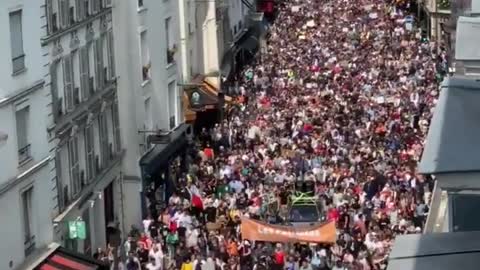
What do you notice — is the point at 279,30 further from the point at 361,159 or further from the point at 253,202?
the point at 253,202

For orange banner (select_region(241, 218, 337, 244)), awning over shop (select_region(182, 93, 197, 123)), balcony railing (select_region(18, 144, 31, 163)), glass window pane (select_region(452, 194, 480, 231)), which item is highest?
glass window pane (select_region(452, 194, 480, 231))

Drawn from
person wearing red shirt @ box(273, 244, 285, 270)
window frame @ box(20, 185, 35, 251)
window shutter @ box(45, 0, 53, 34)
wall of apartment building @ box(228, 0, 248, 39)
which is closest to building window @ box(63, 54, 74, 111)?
window shutter @ box(45, 0, 53, 34)

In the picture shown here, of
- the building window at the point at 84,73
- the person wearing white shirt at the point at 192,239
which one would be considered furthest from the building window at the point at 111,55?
the person wearing white shirt at the point at 192,239

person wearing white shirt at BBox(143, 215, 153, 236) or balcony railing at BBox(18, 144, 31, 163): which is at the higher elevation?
balcony railing at BBox(18, 144, 31, 163)

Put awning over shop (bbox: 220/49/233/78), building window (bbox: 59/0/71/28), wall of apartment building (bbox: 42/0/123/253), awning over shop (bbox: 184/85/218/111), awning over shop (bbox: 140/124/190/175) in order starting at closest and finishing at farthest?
wall of apartment building (bbox: 42/0/123/253)
building window (bbox: 59/0/71/28)
awning over shop (bbox: 140/124/190/175)
awning over shop (bbox: 184/85/218/111)
awning over shop (bbox: 220/49/233/78)

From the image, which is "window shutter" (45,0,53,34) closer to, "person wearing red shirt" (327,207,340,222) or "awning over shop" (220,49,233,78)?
"person wearing red shirt" (327,207,340,222)

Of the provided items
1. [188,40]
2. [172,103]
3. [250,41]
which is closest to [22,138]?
[172,103]

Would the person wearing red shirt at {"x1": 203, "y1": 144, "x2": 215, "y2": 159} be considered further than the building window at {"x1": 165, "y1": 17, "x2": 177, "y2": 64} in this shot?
Yes
